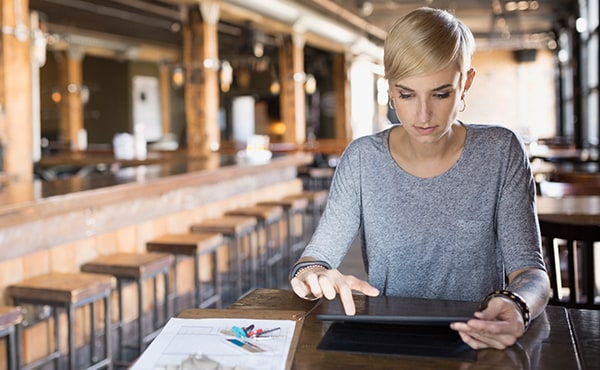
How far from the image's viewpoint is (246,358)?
1.10m

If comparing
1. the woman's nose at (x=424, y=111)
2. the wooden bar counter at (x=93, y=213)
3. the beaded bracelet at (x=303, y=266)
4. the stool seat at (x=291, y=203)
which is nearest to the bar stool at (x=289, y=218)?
the stool seat at (x=291, y=203)

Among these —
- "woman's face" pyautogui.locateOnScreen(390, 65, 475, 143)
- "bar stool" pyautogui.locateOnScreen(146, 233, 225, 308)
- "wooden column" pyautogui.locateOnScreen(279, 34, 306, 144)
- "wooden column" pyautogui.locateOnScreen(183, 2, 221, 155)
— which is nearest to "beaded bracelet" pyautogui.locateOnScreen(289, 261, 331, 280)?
"woman's face" pyautogui.locateOnScreen(390, 65, 475, 143)

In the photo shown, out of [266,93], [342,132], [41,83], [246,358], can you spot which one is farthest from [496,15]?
[246,358]

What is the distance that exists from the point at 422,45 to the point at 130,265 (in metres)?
2.54

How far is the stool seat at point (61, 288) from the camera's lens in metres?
3.02

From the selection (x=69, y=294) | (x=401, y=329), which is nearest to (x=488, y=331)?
(x=401, y=329)

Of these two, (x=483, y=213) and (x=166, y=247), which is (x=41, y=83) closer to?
Result: (x=166, y=247)

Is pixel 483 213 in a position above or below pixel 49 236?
above

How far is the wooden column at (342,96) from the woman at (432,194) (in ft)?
45.8

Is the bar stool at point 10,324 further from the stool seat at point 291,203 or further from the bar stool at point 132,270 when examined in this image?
the stool seat at point 291,203

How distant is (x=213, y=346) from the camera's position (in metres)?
1.17

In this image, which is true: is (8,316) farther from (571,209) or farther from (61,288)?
(571,209)

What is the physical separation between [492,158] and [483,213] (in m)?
0.13

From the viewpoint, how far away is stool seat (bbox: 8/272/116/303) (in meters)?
3.02
